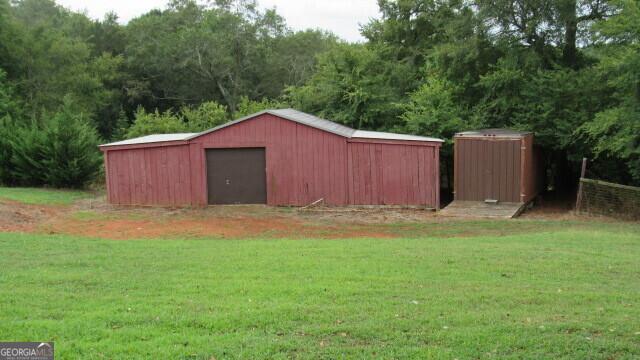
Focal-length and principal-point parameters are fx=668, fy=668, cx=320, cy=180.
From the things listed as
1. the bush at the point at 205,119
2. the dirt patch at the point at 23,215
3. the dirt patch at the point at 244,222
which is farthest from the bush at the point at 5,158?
the bush at the point at 205,119

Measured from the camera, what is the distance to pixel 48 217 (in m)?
19.3

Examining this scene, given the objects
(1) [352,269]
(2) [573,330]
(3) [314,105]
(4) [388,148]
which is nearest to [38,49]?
(3) [314,105]

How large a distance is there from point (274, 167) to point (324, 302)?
15.8 meters

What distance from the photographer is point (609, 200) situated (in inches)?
775

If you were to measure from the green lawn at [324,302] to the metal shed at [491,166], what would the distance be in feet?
33.6

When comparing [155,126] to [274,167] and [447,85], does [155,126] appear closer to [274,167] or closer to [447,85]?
[274,167]

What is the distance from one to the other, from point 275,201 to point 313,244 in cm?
1023

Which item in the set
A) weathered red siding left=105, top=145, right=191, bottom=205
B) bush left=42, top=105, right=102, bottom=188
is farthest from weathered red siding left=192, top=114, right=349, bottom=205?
bush left=42, top=105, right=102, bottom=188

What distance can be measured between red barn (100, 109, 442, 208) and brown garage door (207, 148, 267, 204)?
3 centimetres

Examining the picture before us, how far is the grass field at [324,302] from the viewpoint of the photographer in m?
5.59

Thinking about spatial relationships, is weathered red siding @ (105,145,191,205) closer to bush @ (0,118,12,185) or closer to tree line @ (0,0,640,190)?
tree line @ (0,0,640,190)

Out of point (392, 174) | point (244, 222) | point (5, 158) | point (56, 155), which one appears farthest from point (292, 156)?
point (5, 158)

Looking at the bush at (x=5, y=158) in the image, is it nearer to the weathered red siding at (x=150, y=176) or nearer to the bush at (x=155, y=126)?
the weathered red siding at (x=150, y=176)

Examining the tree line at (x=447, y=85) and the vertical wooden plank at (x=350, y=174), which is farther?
the tree line at (x=447, y=85)
